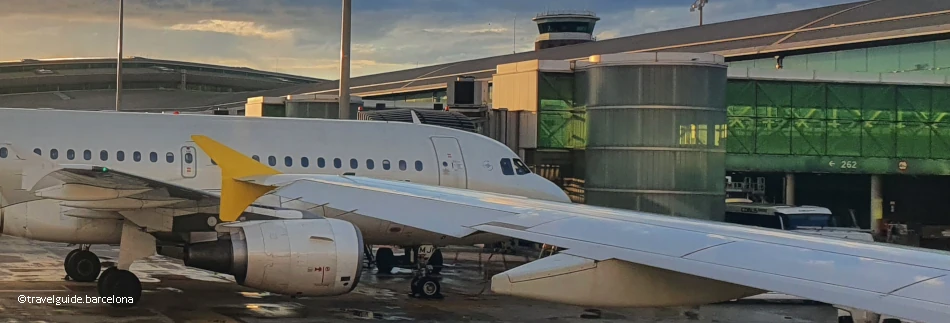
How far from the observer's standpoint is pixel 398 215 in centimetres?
799

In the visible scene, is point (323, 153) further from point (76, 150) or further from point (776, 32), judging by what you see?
point (776, 32)

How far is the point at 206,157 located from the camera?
1759cm

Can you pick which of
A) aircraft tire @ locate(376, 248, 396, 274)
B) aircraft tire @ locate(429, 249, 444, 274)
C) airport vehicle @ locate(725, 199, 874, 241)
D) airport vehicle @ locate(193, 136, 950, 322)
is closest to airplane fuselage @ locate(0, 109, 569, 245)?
aircraft tire @ locate(429, 249, 444, 274)

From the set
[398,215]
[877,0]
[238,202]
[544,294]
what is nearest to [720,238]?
[544,294]

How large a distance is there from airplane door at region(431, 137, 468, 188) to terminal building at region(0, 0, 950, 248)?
580 centimetres

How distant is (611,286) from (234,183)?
465cm

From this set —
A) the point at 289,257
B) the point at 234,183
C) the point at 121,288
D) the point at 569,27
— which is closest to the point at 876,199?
the point at 289,257

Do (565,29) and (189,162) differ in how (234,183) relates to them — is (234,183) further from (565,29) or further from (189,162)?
(565,29)

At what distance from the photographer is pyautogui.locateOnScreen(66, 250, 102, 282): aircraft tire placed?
A: 18.3m

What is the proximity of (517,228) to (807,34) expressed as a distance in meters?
36.0

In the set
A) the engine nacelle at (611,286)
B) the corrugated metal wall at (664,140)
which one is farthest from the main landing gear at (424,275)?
the engine nacelle at (611,286)

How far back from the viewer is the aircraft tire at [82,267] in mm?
18328

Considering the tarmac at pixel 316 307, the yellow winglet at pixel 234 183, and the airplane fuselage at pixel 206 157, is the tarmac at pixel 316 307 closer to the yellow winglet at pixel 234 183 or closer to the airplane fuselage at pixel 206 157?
the airplane fuselage at pixel 206 157

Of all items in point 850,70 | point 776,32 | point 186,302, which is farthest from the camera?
point 776,32
